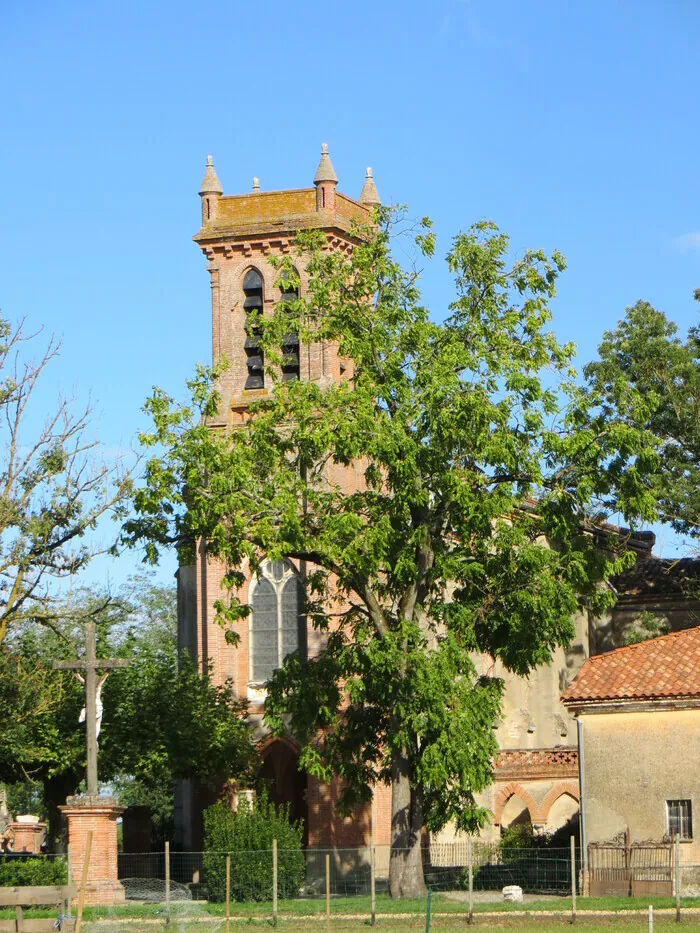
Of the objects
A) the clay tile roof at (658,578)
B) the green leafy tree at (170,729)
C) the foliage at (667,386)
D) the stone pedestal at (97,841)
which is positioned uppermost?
the foliage at (667,386)

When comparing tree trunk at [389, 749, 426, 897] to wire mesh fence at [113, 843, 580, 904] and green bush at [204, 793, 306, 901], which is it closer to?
wire mesh fence at [113, 843, 580, 904]

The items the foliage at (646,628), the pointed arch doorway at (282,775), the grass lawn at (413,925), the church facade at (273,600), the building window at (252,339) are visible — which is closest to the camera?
the grass lawn at (413,925)

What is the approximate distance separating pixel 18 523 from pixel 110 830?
6792 millimetres

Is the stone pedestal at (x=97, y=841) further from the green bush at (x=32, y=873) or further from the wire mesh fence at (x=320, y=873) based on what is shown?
the green bush at (x=32, y=873)

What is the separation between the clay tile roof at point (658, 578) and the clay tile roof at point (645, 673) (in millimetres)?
14604

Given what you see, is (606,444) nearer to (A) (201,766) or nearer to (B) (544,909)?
(B) (544,909)

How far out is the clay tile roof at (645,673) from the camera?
3000 centimetres

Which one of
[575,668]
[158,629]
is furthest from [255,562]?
[158,629]

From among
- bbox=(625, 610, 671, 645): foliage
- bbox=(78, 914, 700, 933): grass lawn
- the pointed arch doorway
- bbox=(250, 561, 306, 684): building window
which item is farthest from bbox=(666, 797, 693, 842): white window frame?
bbox=(625, 610, 671, 645): foliage

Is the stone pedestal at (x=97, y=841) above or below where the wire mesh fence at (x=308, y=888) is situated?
above

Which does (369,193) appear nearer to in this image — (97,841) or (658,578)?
(658,578)

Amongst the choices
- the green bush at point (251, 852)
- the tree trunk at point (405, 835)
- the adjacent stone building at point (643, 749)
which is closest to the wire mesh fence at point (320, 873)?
the green bush at point (251, 852)

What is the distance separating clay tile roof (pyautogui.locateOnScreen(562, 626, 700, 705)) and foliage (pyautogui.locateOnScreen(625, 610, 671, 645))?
12.3m

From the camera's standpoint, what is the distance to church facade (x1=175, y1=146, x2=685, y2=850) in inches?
1561
